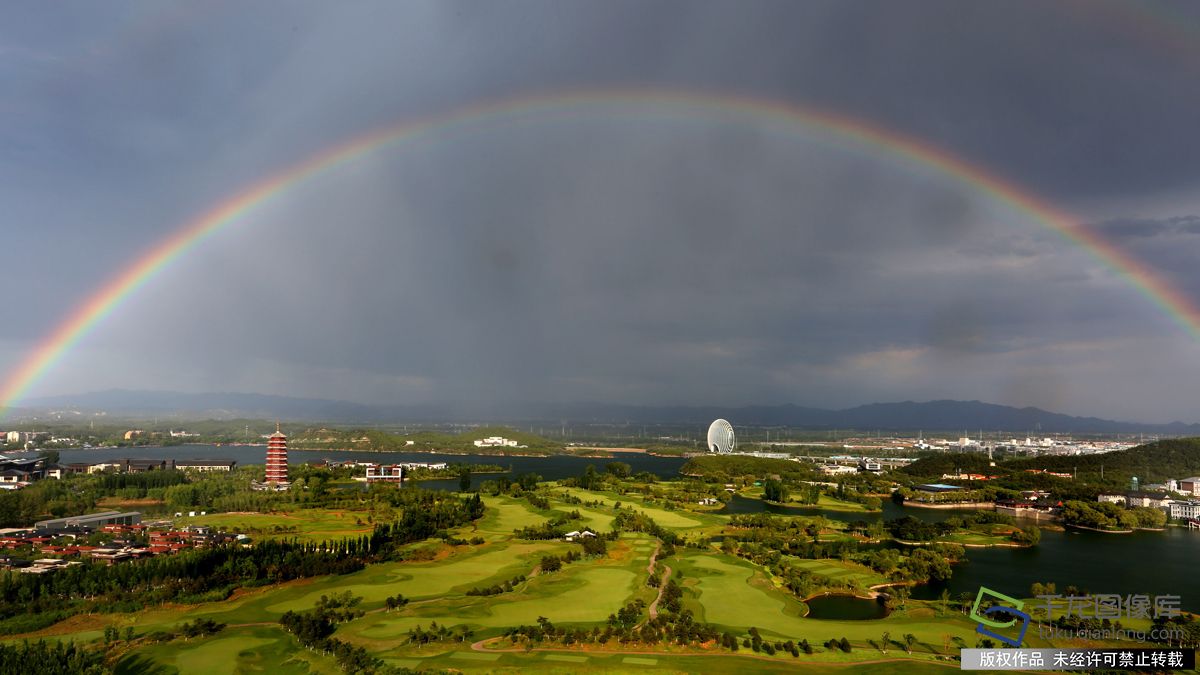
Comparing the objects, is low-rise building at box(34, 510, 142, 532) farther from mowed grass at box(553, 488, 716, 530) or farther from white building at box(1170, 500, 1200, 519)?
white building at box(1170, 500, 1200, 519)

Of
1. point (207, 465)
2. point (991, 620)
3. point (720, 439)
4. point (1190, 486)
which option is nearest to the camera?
point (991, 620)

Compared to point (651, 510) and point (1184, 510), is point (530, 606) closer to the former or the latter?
point (651, 510)

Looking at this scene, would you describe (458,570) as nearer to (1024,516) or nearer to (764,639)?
(764,639)

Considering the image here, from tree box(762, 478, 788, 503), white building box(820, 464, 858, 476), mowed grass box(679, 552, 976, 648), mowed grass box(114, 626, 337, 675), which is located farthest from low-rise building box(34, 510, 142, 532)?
white building box(820, 464, 858, 476)

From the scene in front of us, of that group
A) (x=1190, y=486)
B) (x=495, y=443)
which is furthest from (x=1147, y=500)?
(x=495, y=443)

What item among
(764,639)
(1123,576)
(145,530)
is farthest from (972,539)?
(145,530)

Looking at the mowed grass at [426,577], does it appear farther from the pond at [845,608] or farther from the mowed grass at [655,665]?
the pond at [845,608]
